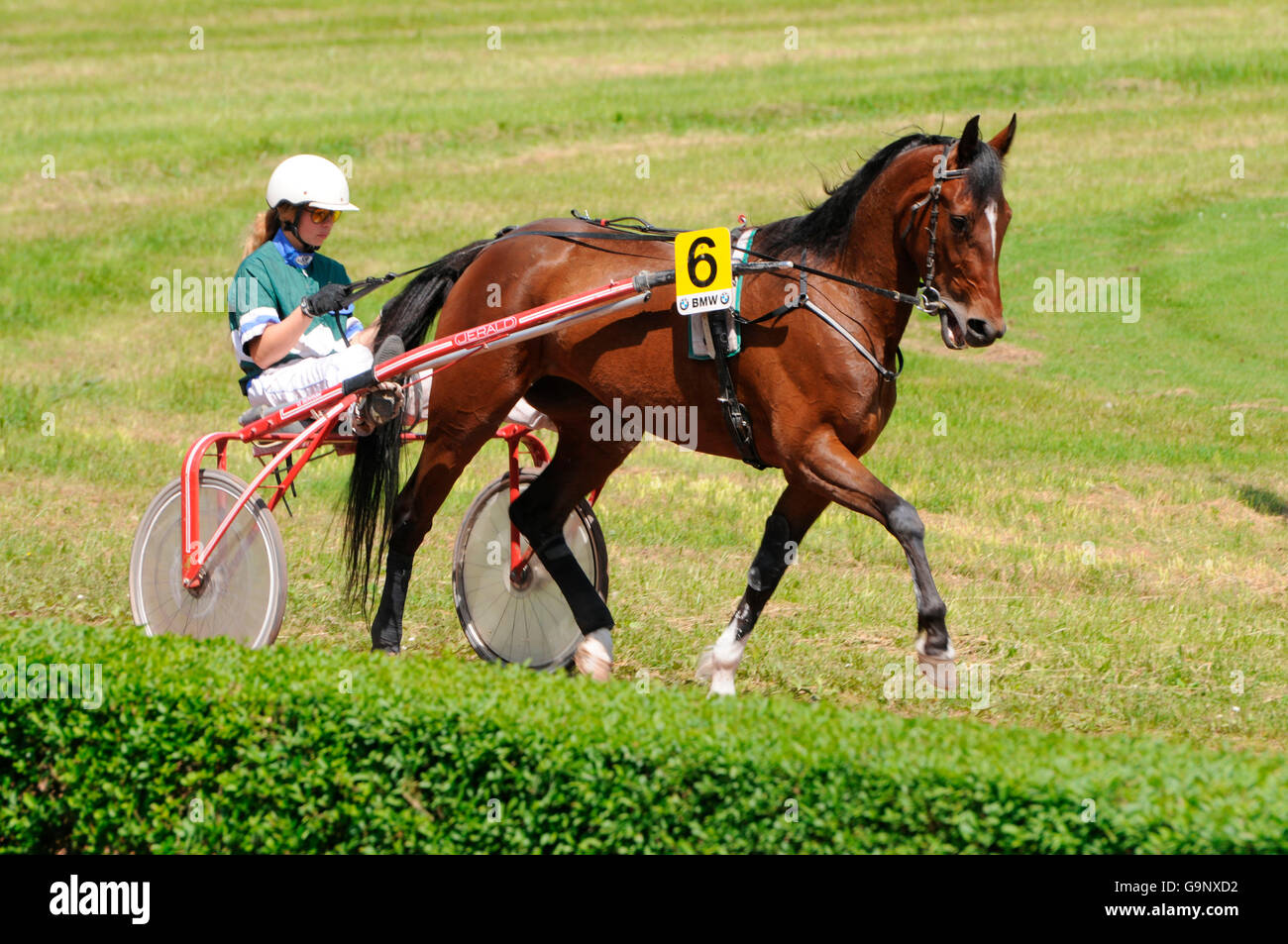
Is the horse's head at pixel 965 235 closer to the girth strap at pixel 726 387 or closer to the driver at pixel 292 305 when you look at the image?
the girth strap at pixel 726 387

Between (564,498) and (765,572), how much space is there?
45.3 inches

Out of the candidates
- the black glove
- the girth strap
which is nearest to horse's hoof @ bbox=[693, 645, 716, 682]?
the girth strap

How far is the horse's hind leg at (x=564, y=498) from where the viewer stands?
685 cm

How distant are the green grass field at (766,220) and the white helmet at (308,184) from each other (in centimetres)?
222

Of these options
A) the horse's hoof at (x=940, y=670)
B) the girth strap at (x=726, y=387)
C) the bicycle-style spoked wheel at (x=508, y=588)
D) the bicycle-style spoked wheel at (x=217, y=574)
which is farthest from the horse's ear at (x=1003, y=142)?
the bicycle-style spoked wheel at (x=217, y=574)

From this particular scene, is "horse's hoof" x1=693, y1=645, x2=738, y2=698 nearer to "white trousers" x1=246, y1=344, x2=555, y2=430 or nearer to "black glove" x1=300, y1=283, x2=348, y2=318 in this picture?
"white trousers" x1=246, y1=344, x2=555, y2=430

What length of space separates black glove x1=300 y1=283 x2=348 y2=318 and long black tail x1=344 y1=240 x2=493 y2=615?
81 cm

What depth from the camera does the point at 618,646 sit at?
7.43 metres

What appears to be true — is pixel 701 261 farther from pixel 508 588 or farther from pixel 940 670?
pixel 508 588

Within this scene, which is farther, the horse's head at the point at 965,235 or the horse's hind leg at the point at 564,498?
the horse's hind leg at the point at 564,498

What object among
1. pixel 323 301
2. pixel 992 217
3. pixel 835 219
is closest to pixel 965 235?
pixel 992 217

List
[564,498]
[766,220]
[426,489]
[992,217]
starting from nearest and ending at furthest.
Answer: [992,217], [426,489], [564,498], [766,220]

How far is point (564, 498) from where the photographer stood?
22.9ft

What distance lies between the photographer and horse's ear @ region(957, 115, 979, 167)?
5602 millimetres
